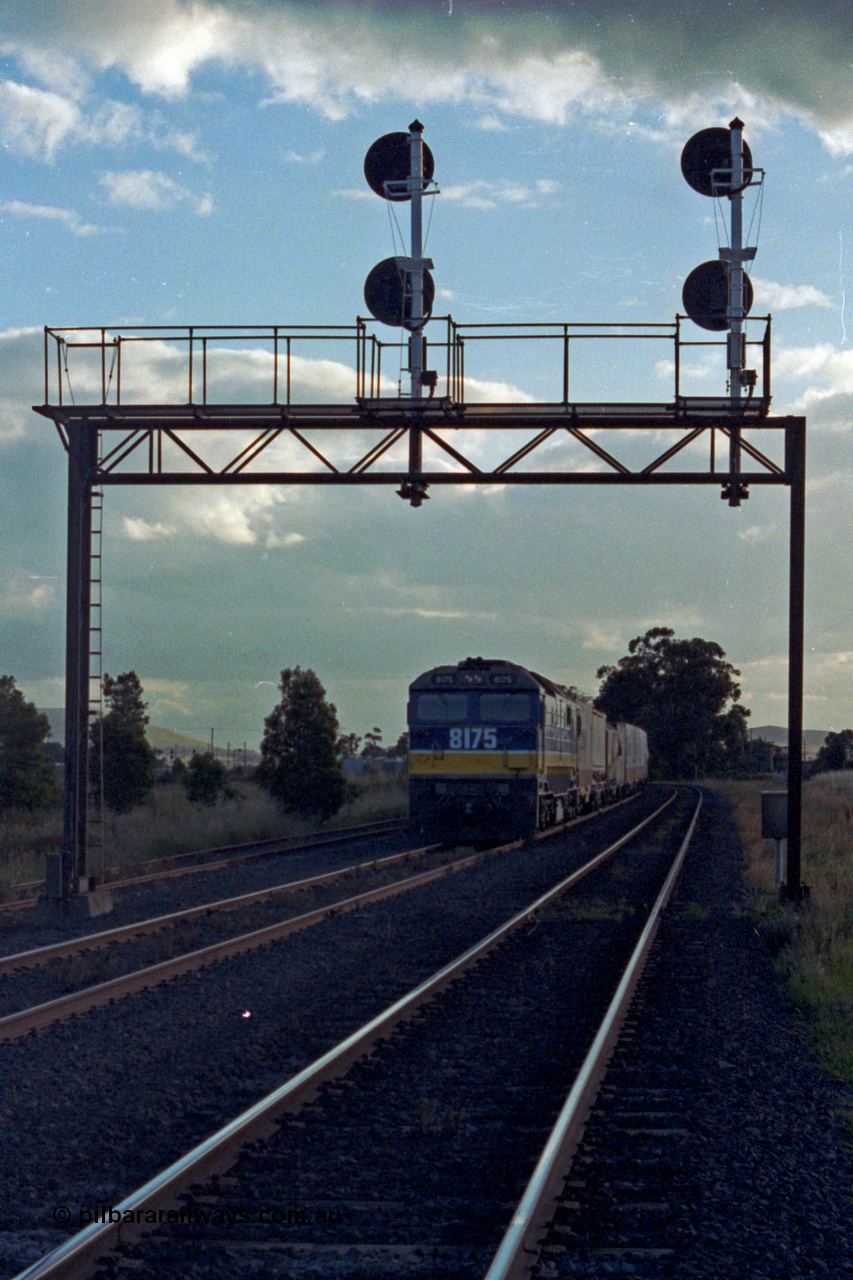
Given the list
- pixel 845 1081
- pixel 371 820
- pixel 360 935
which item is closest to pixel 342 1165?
pixel 845 1081

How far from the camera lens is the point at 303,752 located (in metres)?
38.0

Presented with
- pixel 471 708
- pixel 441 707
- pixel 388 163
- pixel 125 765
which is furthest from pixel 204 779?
pixel 388 163

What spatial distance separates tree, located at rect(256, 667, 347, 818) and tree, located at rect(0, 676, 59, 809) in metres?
9.13

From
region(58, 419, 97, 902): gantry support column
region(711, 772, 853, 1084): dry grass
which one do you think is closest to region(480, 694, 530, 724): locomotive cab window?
region(711, 772, 853, 1084): dry grass

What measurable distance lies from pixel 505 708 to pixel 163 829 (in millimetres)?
9944

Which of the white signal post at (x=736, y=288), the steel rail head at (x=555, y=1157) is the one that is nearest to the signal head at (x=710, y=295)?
the white signal post at (x=736, y=288)

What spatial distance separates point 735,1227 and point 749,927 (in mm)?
9599

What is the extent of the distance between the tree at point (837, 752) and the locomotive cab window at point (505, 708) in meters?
67.0

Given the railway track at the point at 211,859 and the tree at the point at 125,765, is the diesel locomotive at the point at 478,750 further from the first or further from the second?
the tree at the point at 125,765

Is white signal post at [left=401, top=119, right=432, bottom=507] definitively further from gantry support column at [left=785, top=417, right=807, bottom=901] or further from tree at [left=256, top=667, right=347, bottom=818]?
tree at [left=256, top=667, right=347, bottom=818]

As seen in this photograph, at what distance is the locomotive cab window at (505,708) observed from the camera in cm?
2455

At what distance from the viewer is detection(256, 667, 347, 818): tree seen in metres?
37.6

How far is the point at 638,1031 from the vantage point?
348 inches

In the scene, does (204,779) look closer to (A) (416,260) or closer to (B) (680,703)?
(A) (416,260)
